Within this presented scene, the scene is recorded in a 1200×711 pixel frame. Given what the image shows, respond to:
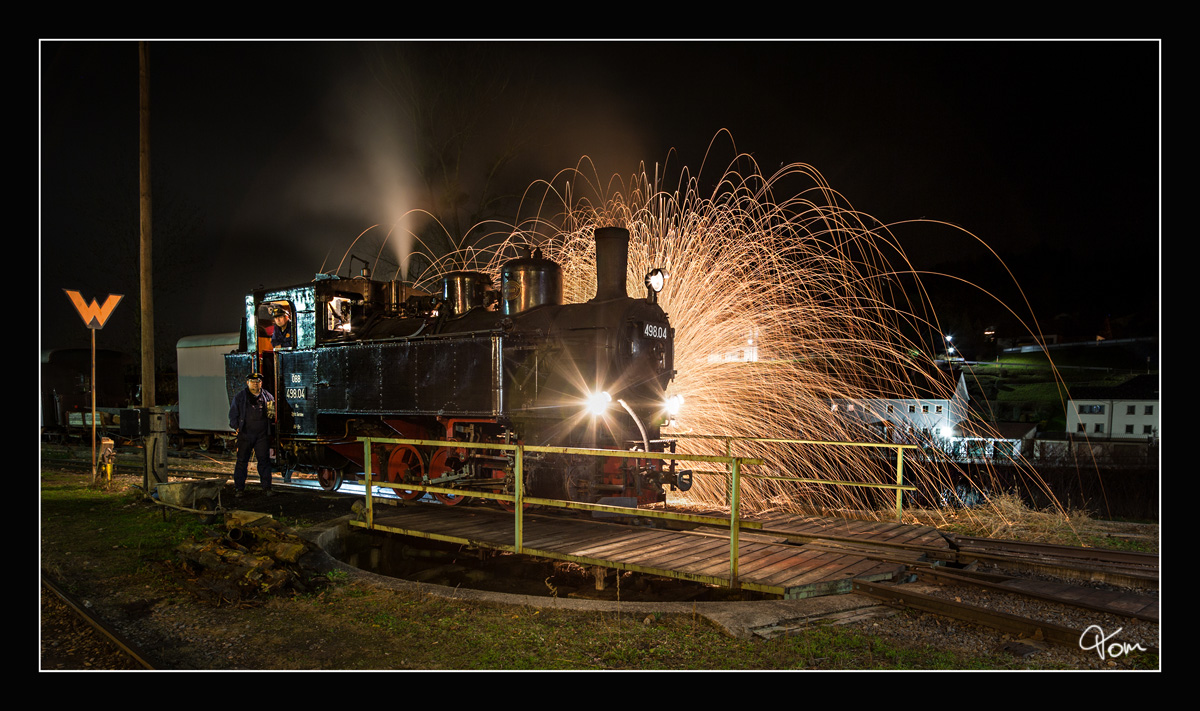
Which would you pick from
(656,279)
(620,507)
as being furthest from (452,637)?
(656,279)


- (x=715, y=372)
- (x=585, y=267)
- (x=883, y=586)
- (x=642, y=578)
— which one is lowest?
(x=642, y=578)

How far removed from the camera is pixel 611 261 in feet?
27.4

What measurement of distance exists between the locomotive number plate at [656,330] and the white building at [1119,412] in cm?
3209

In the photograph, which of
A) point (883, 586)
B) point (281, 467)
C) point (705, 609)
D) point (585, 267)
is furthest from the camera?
point (585, 267)

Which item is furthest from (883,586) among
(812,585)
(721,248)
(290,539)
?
(721,248)

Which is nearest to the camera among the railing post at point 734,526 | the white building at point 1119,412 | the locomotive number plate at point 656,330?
the railing post at point 734,526

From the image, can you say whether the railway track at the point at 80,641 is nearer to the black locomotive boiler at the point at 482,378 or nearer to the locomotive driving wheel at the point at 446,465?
the black locomotive boiler at the point at 482,378

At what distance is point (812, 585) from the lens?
→ 5.03m

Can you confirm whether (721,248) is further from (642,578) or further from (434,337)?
(642,578)

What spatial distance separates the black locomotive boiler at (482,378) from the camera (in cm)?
777

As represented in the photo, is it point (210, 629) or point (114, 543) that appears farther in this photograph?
point (114, 543)

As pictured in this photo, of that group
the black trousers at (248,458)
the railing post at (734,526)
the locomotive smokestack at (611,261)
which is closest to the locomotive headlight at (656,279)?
the locomotive smokestack at (611,261)

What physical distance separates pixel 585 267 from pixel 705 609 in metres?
8.98
